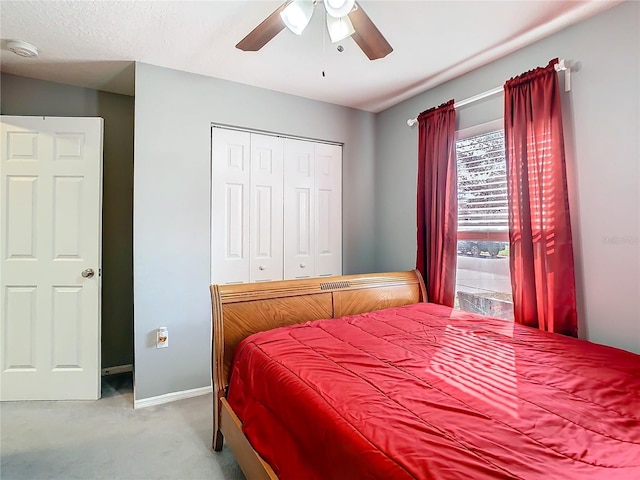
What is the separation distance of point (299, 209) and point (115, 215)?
5.30 feet

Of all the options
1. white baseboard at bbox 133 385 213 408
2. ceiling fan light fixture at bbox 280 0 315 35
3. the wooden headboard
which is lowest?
white baseboard at bbox 133 385 213 408

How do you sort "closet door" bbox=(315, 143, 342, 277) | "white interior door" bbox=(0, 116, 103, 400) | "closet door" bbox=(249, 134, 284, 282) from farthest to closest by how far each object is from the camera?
A: 1. "closet door" bbox=(315, 143, 342, 277)
2. "closet door" bbox=(249, 134, 284, 282)
3. "white interior door" bbox=(0, 116, 103, 400)

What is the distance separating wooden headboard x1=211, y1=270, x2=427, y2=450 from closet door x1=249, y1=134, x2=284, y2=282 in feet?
2.65

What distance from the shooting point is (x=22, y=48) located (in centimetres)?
215

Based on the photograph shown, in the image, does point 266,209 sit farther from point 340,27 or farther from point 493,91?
point 493,91

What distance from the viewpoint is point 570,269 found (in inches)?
73.7

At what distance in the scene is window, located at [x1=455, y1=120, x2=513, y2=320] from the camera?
2.36 meters

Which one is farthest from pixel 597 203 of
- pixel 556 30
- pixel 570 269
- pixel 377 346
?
pixel 377 346

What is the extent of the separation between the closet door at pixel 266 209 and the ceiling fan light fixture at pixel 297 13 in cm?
149

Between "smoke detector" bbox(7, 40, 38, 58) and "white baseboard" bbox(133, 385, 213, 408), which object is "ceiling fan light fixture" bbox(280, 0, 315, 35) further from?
"white baseboard" bbox(133, 385, 213, 408)

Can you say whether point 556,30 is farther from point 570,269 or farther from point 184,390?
point 184,390

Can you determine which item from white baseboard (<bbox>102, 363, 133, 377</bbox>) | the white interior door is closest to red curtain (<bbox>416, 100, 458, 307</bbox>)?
the white interior door

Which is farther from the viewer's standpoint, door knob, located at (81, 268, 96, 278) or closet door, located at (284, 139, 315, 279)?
closet door, located at (284, 139, 315, 279)

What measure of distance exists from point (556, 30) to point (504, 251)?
135cm
